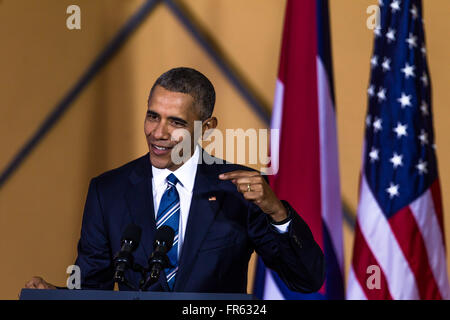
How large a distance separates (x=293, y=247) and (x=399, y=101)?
6.53ft

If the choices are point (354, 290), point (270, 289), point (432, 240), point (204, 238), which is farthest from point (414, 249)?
point (204, 238)

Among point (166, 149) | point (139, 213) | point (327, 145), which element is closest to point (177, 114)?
point (166, 149)

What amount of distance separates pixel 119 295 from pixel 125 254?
117 millimetres

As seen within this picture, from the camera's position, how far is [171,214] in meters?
2.39

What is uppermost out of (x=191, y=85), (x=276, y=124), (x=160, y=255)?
(x=276, y=124)

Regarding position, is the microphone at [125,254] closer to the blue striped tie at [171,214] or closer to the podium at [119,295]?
the podium at [119,295]

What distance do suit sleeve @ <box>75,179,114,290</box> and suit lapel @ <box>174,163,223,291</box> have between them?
0.32 meters

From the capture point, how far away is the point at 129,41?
4715mm

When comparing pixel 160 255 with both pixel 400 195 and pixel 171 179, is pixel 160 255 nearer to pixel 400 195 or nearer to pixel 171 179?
pixel 171 179

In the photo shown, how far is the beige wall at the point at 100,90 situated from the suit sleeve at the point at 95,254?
2173mm

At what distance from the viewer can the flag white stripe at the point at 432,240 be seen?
12.6ft

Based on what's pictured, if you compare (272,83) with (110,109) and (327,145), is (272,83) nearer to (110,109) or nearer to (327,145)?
(327,145)

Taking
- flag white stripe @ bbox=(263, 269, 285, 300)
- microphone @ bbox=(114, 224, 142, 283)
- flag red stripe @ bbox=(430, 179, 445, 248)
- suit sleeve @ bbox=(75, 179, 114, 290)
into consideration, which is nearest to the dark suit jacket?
suit sleeve @ bbox=(75, 179, 114, 290)

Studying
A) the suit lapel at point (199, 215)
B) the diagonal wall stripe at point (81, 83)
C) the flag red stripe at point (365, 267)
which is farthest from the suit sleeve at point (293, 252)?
the diagonal wall stripe at point (81, 83)
